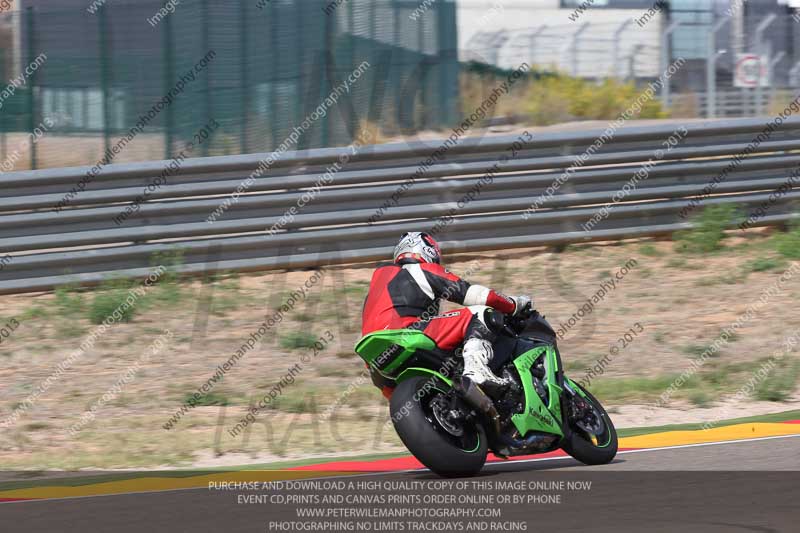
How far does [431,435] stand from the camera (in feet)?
22.1

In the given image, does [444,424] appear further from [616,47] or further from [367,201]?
[616,47]

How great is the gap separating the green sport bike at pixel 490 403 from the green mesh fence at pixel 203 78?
20.3ft

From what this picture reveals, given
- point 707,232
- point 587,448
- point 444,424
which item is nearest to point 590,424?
point 587,448

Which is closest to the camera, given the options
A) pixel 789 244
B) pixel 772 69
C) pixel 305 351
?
pixel 305 351

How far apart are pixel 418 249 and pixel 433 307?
401mm

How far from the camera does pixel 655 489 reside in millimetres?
6621

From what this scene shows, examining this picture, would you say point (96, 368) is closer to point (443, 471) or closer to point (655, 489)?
point (443, 471)

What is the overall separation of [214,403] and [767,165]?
7.46 m

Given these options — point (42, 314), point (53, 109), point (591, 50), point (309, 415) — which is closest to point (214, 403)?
point (309, 415)

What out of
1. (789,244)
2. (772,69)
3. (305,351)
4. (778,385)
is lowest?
(778,385)

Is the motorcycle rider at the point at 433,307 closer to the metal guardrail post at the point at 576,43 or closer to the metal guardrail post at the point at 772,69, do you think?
the metal guardrail post at the point at 772,69

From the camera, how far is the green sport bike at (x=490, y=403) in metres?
6.79

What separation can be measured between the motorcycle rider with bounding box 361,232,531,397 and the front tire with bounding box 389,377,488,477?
1.15 ft

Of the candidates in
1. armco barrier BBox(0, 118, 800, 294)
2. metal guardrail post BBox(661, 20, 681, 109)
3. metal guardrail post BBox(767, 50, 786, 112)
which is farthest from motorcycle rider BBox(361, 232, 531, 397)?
metal guardrail post BBox(767, 50, 786, 112)
